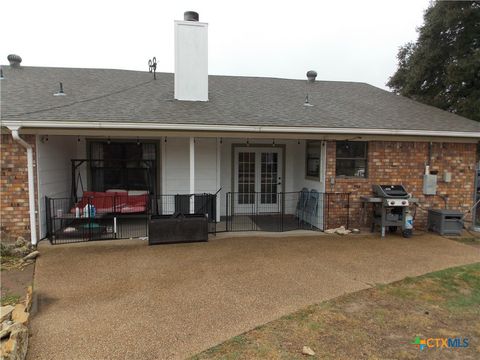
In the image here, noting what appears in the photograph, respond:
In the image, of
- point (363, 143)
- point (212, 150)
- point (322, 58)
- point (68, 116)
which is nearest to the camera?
point (68, 116)

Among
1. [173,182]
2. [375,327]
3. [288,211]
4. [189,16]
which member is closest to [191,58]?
[189,16]

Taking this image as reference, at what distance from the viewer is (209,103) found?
8547 millimetres

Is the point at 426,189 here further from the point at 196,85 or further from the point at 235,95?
the point at 196,85

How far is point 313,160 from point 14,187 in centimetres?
719

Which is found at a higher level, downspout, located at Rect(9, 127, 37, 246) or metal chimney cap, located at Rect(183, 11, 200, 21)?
metal chimney cap, located at Rect(183, 11, 200, 21)

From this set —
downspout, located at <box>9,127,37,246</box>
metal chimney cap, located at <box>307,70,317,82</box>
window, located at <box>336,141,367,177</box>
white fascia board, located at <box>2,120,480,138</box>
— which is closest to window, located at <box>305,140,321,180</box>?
window, located at <box>336,141,367,177</box>

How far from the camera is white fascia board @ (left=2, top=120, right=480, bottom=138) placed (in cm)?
645

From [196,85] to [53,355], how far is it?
7.07 meters

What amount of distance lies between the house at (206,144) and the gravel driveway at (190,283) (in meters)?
1.54

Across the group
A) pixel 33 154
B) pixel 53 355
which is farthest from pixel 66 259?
pixel 53 355

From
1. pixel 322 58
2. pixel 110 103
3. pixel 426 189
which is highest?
pixel 322 58

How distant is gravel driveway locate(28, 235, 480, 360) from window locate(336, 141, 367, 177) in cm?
177

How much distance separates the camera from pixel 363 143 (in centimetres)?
829

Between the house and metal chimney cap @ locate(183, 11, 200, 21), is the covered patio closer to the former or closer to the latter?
the house
